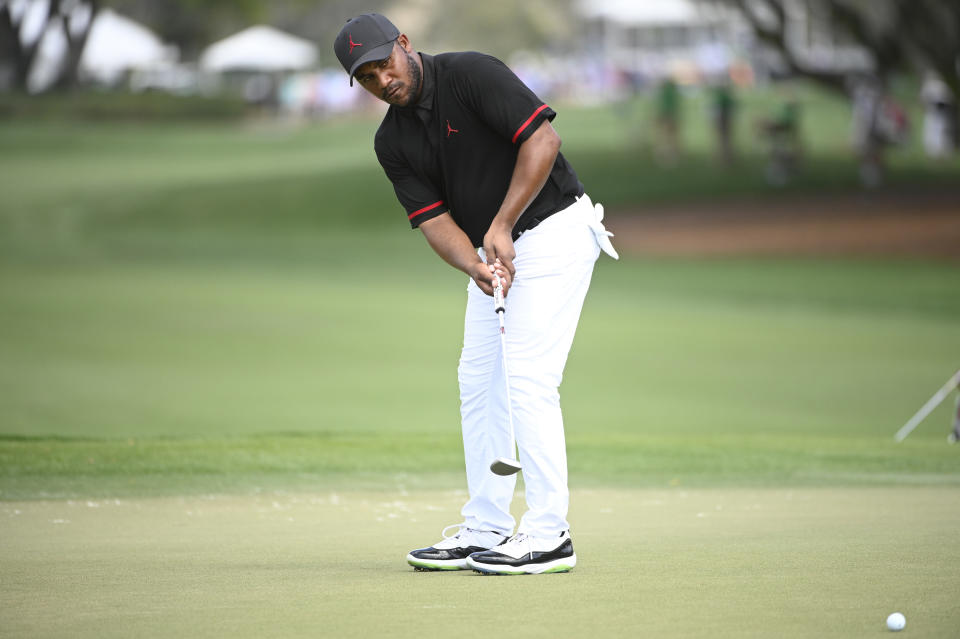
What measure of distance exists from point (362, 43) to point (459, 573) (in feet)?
5.81

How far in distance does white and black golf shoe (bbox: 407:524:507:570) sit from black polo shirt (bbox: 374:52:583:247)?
1.03 m

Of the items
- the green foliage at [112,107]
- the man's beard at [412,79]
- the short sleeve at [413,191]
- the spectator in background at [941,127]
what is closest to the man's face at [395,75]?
the man's beard at [412,79]

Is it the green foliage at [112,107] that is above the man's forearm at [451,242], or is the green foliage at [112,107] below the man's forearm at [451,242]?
above

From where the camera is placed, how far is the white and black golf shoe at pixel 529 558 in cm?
478

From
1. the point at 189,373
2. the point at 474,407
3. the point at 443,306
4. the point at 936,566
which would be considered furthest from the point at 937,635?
the point at 443,306

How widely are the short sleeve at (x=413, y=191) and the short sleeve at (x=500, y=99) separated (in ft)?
1.25

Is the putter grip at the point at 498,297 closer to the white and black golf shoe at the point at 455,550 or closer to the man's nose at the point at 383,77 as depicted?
the man's nose at the point at 383,77

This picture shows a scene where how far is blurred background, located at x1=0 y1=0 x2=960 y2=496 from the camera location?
910cm

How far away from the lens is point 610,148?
38156 mm

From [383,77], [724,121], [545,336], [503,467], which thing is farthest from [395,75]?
[724,121]

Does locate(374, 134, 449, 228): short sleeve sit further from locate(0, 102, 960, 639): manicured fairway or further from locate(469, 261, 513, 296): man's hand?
locate(0, 102, 960, 639): manicured fairway

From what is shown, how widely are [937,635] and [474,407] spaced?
1.99 m

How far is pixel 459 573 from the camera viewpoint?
16.0 ft

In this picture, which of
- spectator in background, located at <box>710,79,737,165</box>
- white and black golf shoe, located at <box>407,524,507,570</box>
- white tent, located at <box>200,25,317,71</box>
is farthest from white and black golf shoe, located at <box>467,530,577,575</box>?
white tent, located at <box>200,25,317,71</box>
